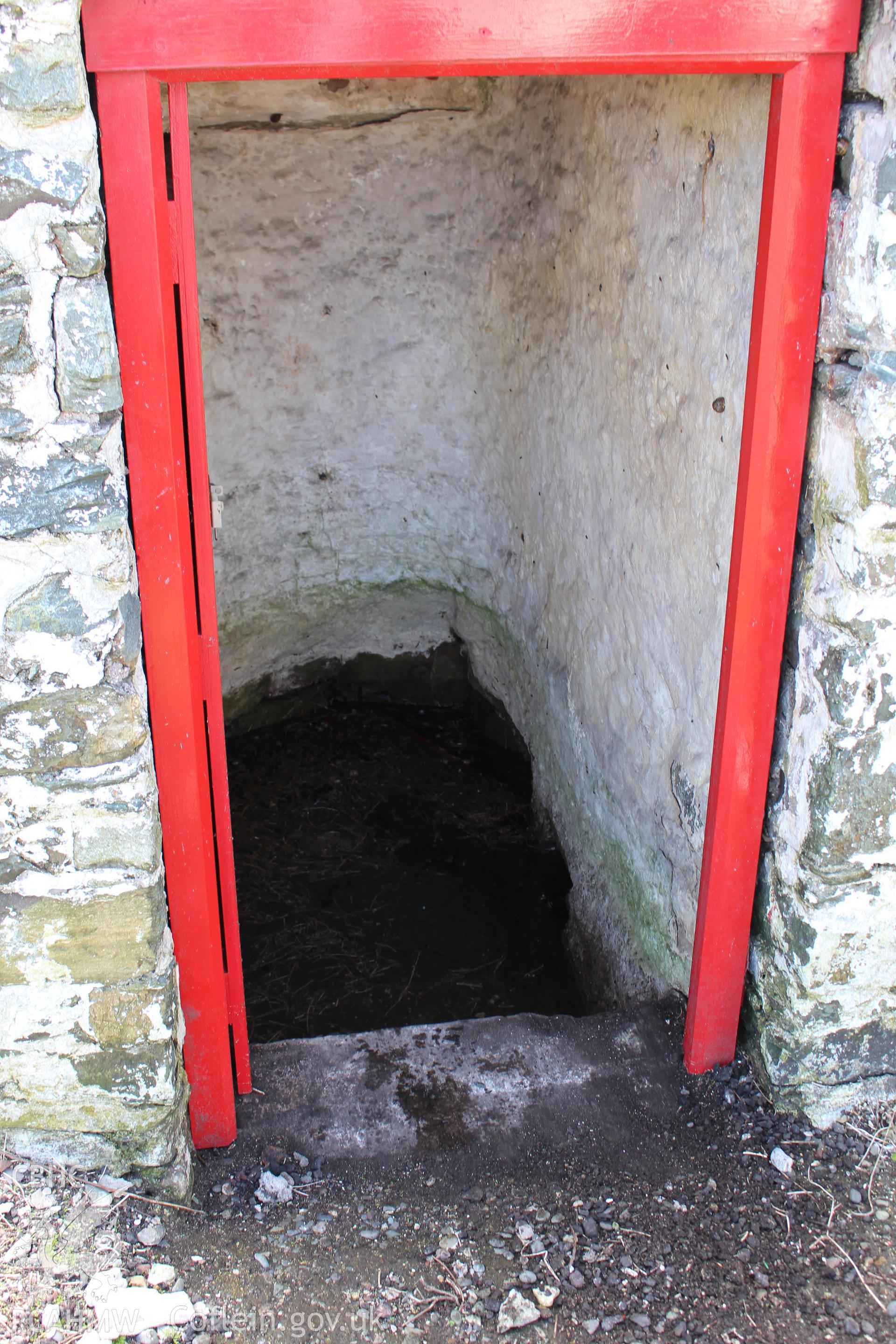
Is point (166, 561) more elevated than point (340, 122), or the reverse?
point (340, 122)

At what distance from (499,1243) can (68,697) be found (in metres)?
1.26

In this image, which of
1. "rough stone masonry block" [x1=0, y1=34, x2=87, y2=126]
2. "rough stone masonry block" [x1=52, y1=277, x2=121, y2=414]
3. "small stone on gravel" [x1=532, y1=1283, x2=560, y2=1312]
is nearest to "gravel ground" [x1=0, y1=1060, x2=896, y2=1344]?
"small stone on gravel" [x1=532, y1=1283, x2=560, y2=1312]

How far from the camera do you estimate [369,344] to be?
4289 mm

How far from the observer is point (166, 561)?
5.61ft

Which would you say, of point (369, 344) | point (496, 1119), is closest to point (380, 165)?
point (369, 344)

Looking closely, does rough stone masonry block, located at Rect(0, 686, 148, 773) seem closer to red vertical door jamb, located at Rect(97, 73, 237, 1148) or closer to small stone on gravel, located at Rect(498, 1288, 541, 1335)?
red vertical door jamb, located at Rect(97, 73, 237, 1148)

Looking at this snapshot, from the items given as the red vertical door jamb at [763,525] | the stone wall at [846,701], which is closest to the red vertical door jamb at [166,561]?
the red vertical door jamb at [763,525]

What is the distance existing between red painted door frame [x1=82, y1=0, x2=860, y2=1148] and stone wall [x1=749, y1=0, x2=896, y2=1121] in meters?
0.04

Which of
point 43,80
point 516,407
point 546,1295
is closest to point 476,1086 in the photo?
point 546,1295

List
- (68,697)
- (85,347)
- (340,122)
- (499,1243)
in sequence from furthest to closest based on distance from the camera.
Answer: (340,122), (499,1243), (68,697), (85,347)

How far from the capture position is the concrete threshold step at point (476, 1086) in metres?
2.13

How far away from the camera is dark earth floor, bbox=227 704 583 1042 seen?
338 centimetres

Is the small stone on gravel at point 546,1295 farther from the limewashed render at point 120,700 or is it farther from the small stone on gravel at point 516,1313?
the limewashed render at point 120,700

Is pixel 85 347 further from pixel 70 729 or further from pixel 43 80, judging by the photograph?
pixel 70 729
